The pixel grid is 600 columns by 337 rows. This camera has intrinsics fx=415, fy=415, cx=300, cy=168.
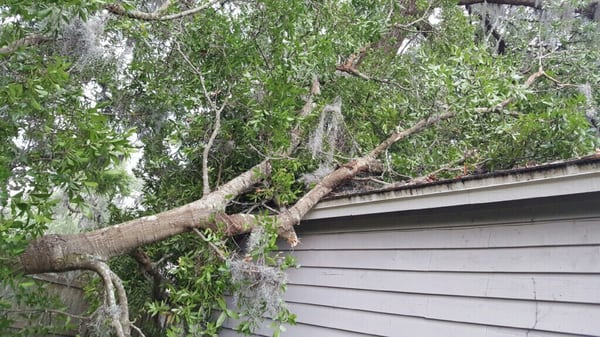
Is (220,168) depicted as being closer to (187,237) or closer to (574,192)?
(187,237)

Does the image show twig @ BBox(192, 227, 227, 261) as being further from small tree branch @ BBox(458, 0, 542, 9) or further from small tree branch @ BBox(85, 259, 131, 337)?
small tree branch @ BBox(458, 0, 542, 9)

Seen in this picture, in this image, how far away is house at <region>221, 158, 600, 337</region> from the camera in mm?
2250

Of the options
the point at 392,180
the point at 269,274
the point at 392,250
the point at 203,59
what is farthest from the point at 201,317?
the point at 203,59

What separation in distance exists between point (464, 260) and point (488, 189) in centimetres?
52

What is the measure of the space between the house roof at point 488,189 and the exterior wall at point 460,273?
9 cm

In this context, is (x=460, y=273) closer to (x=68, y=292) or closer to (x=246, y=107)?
(x=246, y=107)

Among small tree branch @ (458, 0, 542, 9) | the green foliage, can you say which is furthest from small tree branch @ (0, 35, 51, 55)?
small tree branch @ (458, 0, 542, 9)

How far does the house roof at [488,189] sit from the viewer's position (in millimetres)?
2191

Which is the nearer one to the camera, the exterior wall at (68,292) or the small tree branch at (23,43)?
the small tree branch at (23,43)

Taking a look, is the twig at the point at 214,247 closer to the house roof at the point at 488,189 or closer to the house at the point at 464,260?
the house at the point at 464,260

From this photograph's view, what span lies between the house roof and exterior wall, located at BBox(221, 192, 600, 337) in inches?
3.5

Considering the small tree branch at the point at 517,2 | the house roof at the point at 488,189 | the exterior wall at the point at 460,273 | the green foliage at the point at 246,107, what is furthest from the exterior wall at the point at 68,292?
the small tree branch at the point at 517,2

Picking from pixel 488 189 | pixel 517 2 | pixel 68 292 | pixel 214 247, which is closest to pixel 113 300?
pixel 214 247

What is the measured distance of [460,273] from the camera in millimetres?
2738
